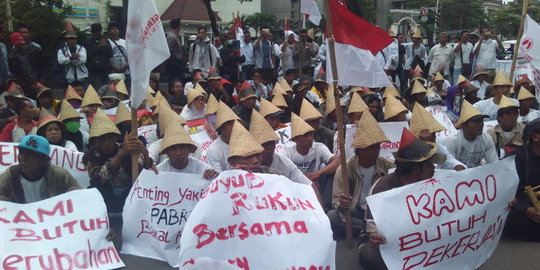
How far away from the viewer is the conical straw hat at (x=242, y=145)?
4.14 meters

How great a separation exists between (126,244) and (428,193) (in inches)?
104

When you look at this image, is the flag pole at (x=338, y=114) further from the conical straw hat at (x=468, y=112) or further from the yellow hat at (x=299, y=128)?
the conical straw hat at (x=468, y=112)

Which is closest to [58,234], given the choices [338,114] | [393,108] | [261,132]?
[261,132]

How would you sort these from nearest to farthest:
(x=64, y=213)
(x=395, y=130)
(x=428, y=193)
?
(x=428, y=193) → (x=64, y=213) → (x=395, y=130)

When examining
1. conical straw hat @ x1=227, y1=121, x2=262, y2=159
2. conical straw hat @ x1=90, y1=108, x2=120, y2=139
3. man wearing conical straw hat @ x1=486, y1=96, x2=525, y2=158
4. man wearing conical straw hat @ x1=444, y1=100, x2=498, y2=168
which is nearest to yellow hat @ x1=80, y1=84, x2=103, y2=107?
conical straw hat @ x1=90, y1=108, x2=120, y2=139

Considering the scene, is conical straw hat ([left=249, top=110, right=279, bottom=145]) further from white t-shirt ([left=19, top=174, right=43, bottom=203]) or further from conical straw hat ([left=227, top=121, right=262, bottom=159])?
white t-shirt ([left=19, top=174, right=43, bottom=203])

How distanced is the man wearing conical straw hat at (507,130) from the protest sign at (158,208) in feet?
12.4

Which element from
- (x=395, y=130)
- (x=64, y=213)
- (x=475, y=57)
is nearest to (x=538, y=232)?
(x=395, y=130)

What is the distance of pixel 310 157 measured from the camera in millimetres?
5789

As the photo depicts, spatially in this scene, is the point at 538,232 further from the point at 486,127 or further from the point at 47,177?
the point at 47,177

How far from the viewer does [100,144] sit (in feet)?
17.2

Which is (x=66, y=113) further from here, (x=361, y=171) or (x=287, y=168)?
(x=361, y=171)

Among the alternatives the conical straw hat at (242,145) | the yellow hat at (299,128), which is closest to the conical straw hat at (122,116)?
the yellow hat at (299,128)

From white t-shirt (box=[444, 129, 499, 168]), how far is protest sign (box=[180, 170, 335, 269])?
8.35 feet
